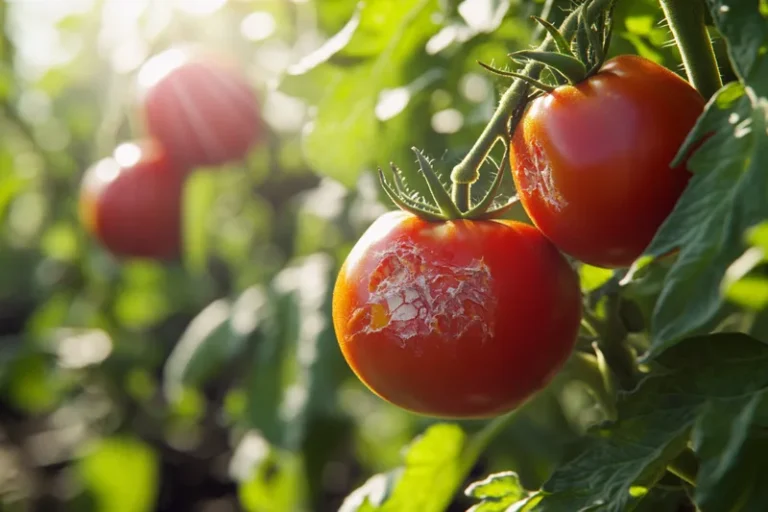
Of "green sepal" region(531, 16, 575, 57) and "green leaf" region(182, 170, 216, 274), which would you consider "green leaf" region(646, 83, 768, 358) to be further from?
"green leaf" region(182, 170, 216, 274)

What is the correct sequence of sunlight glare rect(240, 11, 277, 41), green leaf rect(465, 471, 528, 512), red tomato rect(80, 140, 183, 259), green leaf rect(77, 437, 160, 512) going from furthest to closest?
green leaf rect(77, 437, 160, 512), sunlight glare rect(240, 11, 277, 41), red tomato rect(80, 140, 183, 259), green leaf rect(465, 471, 528, 512)

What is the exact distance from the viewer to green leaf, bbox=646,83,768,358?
499 mm

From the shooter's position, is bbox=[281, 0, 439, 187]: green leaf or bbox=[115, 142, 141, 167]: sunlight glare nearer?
bbox=[281, 0, 439, 187]: green leaf

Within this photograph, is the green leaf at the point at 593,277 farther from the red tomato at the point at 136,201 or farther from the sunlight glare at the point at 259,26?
the sunlight glare at the point at 259,26

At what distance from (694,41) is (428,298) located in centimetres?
24

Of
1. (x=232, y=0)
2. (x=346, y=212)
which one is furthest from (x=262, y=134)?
(x=346, y=212)

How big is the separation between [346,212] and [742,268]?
1039 mm

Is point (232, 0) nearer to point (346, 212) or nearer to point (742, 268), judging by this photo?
point (346, 212)

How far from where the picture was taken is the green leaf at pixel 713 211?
50cm

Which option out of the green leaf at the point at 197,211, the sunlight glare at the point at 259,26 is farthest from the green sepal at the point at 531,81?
the sunlight glare at the point at 259,26

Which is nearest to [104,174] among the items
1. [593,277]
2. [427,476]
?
[427,476]

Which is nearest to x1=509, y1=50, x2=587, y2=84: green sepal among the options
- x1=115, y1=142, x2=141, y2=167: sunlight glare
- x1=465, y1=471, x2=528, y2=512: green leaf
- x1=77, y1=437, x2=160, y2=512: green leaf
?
x1=465, y1=471, x2=528, y2=512: green leaf

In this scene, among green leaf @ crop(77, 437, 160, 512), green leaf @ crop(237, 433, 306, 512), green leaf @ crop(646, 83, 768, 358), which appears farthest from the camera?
green leaf @ crop(77, 437, 160, 512)

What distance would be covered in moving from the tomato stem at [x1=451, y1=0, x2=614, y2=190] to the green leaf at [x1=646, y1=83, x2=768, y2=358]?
13 centimetres
